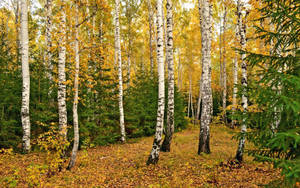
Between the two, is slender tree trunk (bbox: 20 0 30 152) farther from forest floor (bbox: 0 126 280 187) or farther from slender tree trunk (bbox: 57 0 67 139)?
slender tree trunk (bbox: 57 0 67 139)

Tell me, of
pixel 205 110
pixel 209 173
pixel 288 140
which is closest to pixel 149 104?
pixel 205 110

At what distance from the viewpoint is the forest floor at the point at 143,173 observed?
5.28m

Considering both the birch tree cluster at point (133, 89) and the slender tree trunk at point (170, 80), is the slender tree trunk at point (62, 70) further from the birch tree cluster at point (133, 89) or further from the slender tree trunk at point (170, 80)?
the slender tree trunk at point (170, 80)

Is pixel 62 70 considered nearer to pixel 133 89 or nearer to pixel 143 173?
pixel 143 173

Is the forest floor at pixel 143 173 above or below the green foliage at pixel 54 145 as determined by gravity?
below

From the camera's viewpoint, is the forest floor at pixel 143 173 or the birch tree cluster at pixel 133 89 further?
the forest floor at pixel 143 173

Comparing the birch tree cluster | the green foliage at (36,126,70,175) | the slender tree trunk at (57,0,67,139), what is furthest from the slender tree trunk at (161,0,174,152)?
the green foliage at (36,126,70,175)

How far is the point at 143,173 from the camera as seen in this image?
6199mm

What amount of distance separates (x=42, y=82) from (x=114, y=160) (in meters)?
6.00

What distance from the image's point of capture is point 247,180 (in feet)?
17.3

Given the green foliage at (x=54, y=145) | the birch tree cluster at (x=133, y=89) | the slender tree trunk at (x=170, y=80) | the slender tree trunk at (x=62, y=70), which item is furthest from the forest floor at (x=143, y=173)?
the slender tree trunk at (x=62, y=70)

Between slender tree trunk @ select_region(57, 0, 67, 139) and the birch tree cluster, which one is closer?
the birch tree cluster

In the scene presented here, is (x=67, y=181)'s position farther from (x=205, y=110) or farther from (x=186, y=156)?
(x=205, y=110)

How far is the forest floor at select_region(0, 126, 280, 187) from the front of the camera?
5277mm
